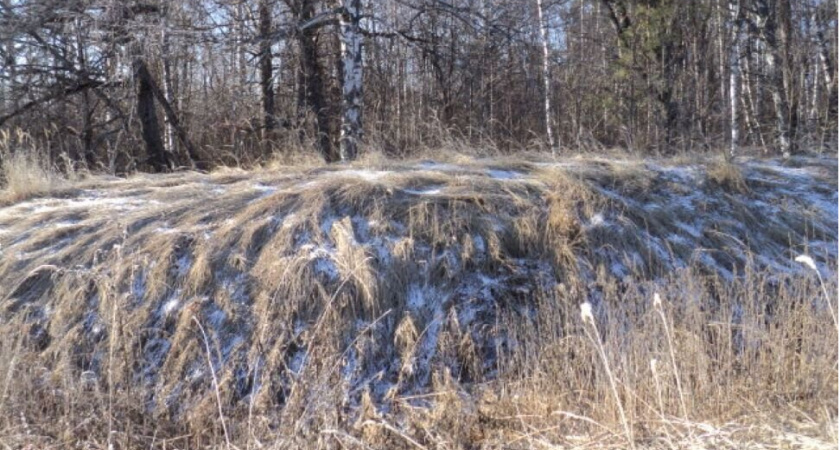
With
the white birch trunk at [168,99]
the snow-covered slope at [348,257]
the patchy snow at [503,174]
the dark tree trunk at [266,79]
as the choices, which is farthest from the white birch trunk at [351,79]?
the white birch trunk at [168,99]

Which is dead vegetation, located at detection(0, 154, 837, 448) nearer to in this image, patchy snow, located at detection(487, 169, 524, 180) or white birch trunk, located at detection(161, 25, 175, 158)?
patchy snow, located at detection(487, 169, 524, 180)

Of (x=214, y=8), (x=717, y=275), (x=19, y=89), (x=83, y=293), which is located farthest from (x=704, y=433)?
(x=19, y=89)

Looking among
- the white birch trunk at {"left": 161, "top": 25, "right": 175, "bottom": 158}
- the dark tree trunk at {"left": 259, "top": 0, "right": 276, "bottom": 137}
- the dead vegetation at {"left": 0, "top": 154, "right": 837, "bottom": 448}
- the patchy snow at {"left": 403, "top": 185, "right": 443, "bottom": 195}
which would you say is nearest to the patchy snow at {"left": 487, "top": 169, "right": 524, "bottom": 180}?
the dead vegetation at {"left": 0, "top": 154, "right": 837, "bottom": 448}

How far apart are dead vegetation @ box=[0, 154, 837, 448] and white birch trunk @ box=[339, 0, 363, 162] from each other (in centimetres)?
289

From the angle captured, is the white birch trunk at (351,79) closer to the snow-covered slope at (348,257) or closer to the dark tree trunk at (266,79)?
the dark tree trunk at (266,79)

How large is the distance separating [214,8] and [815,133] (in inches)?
375

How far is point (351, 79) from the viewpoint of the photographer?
10.6 m

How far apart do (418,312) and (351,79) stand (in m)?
5.82

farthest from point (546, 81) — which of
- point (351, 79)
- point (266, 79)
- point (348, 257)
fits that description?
point (348, 257)

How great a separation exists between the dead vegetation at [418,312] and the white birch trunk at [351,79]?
289 centimetres

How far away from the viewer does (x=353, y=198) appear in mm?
6477

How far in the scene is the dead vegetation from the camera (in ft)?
13.5

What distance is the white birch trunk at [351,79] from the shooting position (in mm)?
10445

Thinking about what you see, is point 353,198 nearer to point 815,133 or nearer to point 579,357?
point 579,357
